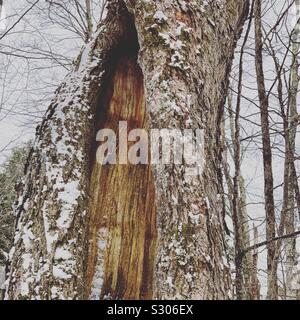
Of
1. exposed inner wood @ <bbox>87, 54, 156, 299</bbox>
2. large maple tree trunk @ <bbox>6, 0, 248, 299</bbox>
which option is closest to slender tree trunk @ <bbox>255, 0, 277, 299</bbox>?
large maple tree trunk @ <bbox>6, 0, 248, 299</bbox>

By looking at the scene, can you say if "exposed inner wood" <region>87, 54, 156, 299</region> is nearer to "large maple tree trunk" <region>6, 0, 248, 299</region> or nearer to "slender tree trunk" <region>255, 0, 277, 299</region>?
"large maple tree trunk" <region>6, 0, 248, 299</region>

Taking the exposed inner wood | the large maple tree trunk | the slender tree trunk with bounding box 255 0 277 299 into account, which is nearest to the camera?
the large maple tree trunk

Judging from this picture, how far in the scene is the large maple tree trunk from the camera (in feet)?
5.54

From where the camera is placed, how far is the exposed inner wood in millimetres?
2148

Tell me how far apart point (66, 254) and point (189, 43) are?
3.73 ft

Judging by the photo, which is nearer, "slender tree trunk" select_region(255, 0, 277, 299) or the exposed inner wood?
the exposed inner wood

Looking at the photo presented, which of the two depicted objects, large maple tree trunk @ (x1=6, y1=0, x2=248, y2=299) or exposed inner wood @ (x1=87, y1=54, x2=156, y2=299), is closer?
large maple tree trunk @ (x1=6, y1=0, x2=248, y2=299)

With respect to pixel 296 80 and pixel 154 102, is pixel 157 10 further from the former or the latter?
pixel 296 80

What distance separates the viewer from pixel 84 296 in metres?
2.06

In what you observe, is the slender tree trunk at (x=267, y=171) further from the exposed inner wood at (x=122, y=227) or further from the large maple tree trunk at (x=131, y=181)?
the exposed inner wood at (x=122, y=227)

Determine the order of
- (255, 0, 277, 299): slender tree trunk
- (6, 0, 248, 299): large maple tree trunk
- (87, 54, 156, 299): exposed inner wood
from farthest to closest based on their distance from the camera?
(255, 0, 277, 299): slender tree trunk
(87, 54, 156, 299): exposed inner wood
(6, 0, 248, 299): large maple tree trunk
